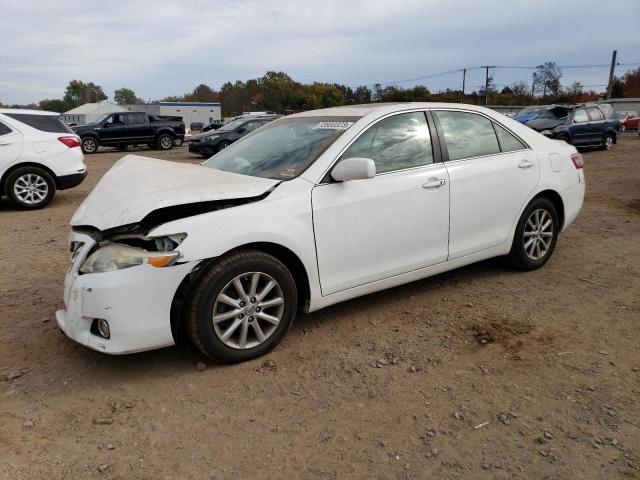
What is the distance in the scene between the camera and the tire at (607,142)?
59.3 feet

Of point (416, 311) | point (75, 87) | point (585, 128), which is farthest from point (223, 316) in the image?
point (75, 87)

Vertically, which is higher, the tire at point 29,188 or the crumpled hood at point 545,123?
the tire at point 29,188

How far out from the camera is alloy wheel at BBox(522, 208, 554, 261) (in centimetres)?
468

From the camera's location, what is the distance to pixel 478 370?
3.15 m

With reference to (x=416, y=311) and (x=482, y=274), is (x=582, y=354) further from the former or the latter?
(x=482, y=274)

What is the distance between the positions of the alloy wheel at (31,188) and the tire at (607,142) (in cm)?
1754

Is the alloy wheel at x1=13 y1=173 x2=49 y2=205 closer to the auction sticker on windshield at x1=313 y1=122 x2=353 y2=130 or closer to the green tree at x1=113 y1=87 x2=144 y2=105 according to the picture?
the auction sticker on windshield at x1=313 y1=122 x2=353 y2=130

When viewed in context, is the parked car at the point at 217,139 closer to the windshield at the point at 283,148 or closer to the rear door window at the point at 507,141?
the windshield at the point at 283,148

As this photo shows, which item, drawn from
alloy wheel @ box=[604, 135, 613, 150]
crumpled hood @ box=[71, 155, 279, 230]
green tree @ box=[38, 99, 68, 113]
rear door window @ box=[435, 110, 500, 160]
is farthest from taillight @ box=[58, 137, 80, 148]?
green tree @ box=[38, 99, 68, 113]

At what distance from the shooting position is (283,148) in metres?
3.94

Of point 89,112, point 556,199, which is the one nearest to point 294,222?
point 556,199

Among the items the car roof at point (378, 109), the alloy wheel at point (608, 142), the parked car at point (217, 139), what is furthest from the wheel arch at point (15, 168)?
the alloy wheel at point (608, 142)

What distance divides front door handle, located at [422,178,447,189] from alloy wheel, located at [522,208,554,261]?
1167 mm

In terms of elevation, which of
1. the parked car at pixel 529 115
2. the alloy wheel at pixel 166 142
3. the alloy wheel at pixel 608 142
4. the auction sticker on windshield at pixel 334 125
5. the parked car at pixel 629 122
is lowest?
the parked car at pixel 629 122
